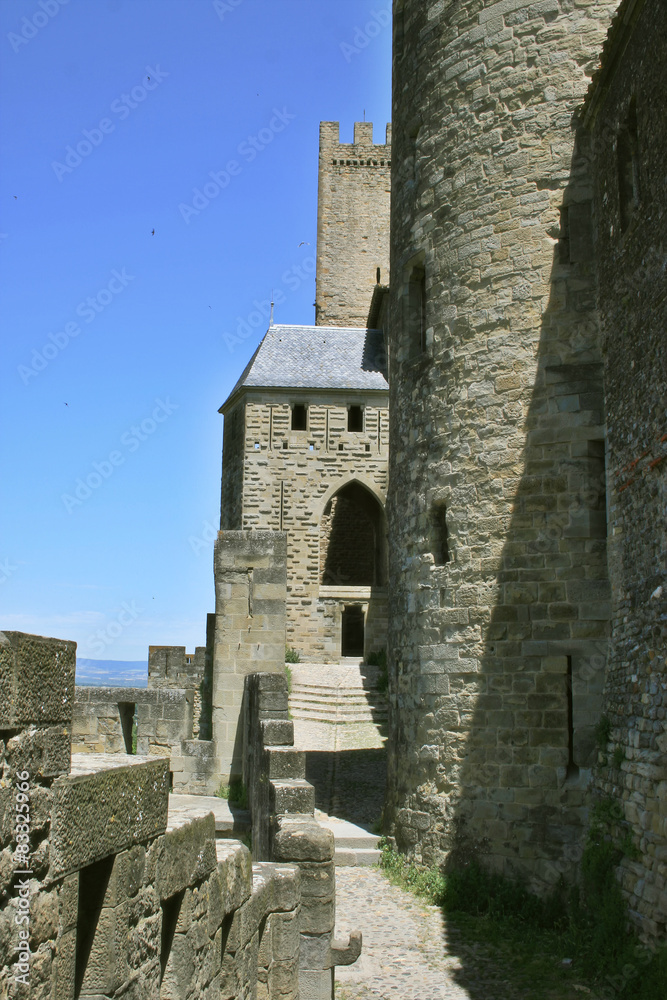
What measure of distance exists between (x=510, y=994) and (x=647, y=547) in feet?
10.4

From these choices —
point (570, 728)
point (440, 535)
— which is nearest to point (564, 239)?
point (440, 535)

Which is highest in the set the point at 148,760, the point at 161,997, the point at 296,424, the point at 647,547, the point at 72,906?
the point at 296,424

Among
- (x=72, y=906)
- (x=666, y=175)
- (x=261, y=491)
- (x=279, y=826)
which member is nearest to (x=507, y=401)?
(x=666, y=175)

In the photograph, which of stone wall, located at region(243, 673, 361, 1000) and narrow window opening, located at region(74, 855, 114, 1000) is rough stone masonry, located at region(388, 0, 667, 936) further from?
narrow window opening, located at region(74, 855, 114, 1000)

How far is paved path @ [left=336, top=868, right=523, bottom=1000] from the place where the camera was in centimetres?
631

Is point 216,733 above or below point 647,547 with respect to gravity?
below

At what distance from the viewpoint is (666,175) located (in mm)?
6707

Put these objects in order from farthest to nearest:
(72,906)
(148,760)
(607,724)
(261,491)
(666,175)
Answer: (261,491) → (607,724) → (666,175) → (148,760) → (72,906)

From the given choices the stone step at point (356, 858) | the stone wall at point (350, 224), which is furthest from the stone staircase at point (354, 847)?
the stone wall at point (350, 224)

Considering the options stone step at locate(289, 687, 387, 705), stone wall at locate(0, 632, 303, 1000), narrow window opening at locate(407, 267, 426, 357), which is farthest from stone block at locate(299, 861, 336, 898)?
stone step at locate(289, 687, 387, 705)

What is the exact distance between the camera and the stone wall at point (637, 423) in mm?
6414

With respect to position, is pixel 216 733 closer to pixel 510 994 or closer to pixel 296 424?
pixel 510 994

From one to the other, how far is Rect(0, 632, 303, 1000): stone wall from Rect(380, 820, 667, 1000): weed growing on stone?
324cm

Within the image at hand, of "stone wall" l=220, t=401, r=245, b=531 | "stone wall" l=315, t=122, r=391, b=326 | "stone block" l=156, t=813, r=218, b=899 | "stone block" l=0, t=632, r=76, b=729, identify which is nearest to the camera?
"stone block" l=0, t=632, r=76, b=729
